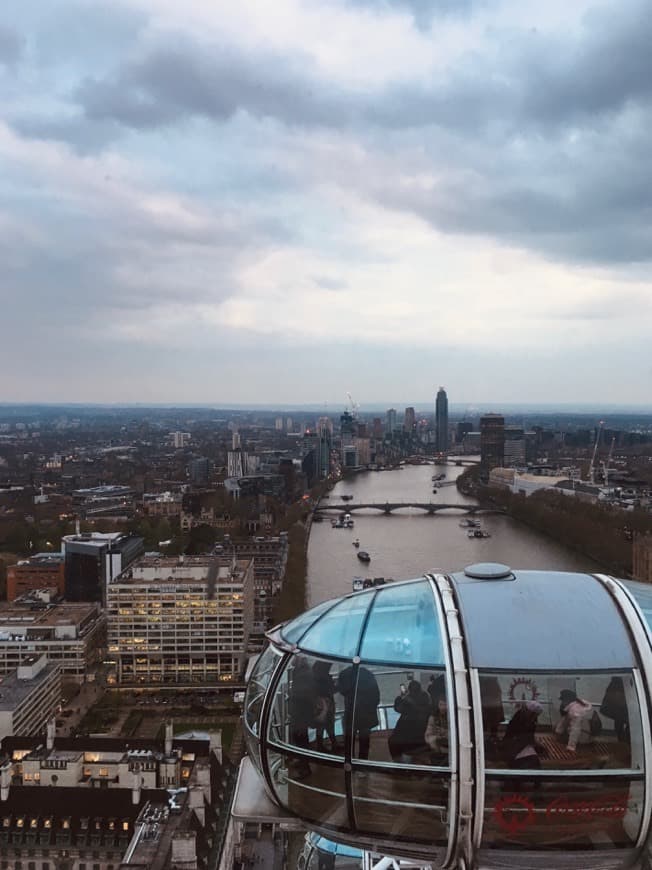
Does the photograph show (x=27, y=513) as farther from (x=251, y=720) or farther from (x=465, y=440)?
(x=465, y=440)

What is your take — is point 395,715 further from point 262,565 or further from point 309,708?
point 262,565

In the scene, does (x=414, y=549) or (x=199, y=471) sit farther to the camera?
(x=199, y=471)

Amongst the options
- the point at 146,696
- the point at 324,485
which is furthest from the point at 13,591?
the point at 324,485

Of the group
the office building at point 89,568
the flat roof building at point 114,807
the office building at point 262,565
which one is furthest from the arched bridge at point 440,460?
the flat roof building at point 114,807

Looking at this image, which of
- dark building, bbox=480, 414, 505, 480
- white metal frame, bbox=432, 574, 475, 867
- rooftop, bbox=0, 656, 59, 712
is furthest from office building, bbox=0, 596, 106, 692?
dark building, bbox=480, 414, 505, 480

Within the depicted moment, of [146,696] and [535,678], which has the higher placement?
[535,678]

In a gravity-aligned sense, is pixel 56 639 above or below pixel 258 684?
below

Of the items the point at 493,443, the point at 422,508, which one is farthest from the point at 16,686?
the point at 493,443

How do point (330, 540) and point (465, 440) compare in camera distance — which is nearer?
point (330, 540)

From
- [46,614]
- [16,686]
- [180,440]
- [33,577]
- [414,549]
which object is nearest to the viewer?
[16,686]
